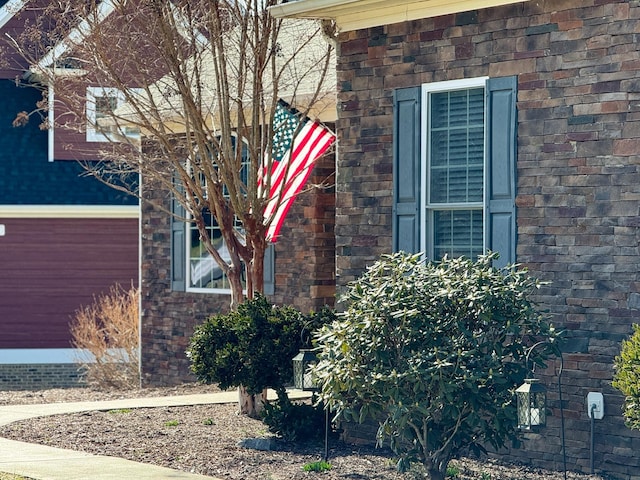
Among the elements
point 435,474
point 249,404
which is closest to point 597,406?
point 435,474

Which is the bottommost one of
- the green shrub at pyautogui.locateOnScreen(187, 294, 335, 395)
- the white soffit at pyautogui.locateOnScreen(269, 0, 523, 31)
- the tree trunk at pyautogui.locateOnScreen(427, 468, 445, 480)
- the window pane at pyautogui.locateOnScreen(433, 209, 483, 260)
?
the tree trunk at pyautogui.locateOnScreen(427, 468, 445, 480)

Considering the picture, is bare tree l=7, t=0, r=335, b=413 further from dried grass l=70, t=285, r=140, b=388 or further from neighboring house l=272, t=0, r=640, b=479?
dried grass l=70, t=285, r=140, b=388

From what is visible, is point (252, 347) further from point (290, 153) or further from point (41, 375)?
point (41, 375)

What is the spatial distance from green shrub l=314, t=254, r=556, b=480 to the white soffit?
2498mm

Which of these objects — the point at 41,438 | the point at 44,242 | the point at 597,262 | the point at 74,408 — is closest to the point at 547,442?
the point at 597,262

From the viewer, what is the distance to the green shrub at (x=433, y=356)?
8398 mm

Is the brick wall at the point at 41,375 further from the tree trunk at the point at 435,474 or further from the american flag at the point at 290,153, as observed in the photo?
the tree trunk at the point at 435,474

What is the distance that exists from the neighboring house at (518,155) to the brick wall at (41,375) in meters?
Result: 14.4

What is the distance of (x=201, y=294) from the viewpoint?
17031 mm

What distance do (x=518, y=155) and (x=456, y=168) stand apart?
2.30ft

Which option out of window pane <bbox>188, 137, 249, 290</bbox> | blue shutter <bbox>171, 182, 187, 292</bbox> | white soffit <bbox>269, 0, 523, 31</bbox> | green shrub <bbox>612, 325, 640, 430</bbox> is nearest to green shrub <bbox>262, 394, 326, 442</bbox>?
green shrub <bbox>612, 325, 640, 430</bbox>

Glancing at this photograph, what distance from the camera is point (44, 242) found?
2461 centimetres

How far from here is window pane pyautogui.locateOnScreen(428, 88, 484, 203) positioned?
10109 mm

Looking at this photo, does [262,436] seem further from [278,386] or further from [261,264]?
[261,264]
